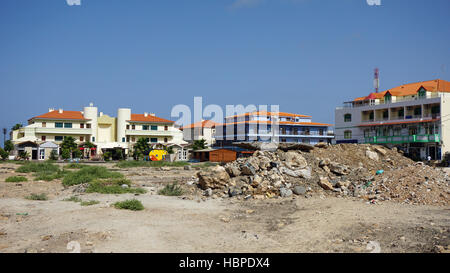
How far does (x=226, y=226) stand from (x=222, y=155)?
42.0 metres

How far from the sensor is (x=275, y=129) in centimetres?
6762

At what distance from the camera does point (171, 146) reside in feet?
209

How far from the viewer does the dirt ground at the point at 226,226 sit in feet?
29.8

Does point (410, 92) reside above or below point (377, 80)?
below

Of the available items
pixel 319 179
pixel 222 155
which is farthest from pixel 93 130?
pixel 319 179

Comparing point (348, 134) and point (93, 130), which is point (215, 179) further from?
point (93, 130)

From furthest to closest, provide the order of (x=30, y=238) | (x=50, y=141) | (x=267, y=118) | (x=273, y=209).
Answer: (x=267, y=118) < (x=50, y=141) < (x=273, y=209) < (x=30, y=238)

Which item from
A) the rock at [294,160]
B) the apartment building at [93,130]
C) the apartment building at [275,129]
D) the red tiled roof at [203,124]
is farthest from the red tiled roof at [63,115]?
the rock at [294,160]

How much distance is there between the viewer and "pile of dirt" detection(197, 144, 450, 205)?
16.3m

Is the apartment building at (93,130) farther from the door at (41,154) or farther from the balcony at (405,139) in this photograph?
the balcony at (405,139)

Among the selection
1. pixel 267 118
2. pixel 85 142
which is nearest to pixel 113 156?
pixel 85 142

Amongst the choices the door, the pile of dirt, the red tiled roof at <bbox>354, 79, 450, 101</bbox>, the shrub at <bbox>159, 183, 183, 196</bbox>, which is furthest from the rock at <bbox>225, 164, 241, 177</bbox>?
the door
